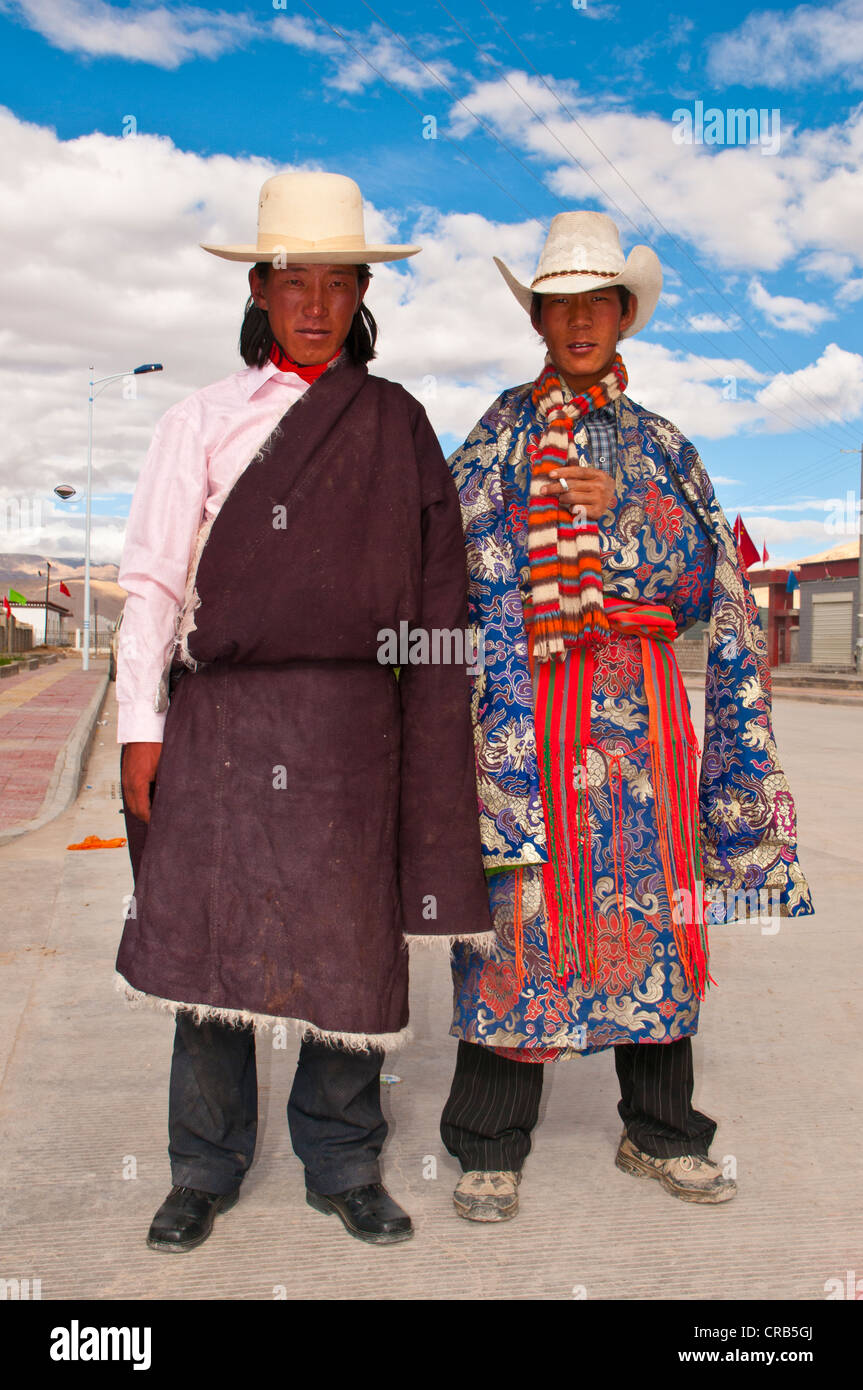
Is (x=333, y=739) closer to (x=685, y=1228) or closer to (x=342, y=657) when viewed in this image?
(x=342, y=657)

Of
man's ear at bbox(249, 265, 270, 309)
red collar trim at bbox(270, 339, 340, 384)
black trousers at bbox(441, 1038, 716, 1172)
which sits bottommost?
black trousers at bbox(441, 1038, 716, 1172)

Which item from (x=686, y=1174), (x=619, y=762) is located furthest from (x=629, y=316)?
(x=686, y=1174)

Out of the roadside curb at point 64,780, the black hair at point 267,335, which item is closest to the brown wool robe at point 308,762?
the black hair at point 267,335

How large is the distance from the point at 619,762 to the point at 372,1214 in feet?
3.53

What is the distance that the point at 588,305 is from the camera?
261 centimetres

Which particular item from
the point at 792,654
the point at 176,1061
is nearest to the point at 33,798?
the point at 176,1061

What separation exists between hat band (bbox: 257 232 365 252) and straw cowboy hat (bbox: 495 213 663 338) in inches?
18.5

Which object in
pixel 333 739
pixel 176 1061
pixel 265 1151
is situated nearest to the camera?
pixel 333 739

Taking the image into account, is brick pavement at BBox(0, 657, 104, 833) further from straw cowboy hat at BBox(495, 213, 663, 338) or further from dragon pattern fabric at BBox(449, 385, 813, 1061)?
straw cowboy hat at BBox(495, 213, 663, 338)

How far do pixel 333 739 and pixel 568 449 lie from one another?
0.87 metres

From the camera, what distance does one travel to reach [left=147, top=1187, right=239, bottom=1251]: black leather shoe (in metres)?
2.30

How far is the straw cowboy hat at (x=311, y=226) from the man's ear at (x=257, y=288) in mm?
49

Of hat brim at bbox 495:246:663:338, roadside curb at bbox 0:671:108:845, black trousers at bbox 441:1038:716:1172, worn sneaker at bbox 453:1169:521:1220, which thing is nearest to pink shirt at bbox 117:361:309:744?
hat brim at bbox 495:246:663:338

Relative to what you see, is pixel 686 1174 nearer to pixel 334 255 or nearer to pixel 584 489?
pixel 584 489
